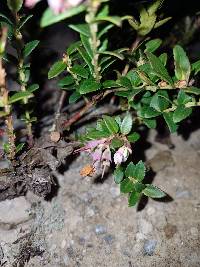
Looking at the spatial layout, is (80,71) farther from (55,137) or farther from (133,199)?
(133,199)

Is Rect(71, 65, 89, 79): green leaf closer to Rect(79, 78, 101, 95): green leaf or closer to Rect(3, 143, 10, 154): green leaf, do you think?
Rect(79, 78, 101, 95): green leaf

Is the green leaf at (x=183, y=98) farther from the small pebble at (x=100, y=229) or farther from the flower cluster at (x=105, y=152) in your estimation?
the small pebble at (x=100, y=229)

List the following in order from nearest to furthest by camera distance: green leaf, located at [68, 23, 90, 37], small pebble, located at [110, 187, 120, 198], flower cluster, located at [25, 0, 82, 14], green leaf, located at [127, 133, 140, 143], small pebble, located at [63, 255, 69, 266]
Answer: flower cluster, located at [25, 0, 82, 14], green leaf, located at [68, 23, 90, 37], green leaf, located at [127, 133, 140, 143], small pebble, located at [63, 255, 69, 266], small pebble, located at [110, 187, 120, 198]

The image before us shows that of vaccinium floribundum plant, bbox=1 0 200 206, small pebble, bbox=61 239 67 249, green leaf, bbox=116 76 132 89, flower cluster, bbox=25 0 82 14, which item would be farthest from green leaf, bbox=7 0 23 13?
small pebble, bbox=61 239 67 249

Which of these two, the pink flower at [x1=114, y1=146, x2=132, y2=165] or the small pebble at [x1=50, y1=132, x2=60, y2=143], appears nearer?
the pink flower at [x1=114, y1=146, x2=132, y2=165]

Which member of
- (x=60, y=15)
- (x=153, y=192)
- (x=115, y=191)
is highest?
(x=60, y=15)

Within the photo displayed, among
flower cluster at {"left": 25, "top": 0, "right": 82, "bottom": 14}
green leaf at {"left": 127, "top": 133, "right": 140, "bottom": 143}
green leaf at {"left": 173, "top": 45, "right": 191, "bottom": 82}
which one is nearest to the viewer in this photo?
flower cluster at {"left": 25, "top": 0, "right": 82, "bottom": 14}

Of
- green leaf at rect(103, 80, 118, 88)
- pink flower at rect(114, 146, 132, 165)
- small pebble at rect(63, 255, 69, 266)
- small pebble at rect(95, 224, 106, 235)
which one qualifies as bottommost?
small pebble at rect(95, 224, 106, 235)

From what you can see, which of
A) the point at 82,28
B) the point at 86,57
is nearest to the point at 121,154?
the point at 86,57

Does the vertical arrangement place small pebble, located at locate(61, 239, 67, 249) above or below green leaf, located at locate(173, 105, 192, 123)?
below
